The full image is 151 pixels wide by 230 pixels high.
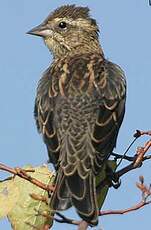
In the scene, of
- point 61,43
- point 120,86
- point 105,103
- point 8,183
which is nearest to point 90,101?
point 105,103

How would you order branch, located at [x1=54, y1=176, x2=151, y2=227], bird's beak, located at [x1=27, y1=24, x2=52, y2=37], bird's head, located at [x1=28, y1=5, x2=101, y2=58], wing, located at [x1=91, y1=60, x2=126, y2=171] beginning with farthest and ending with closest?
bird's head, located at [x1=28, y1=5, x2=101, y2=58] < bird's beak, located at [x1=27, y1=24, x2=52, y2=37] < wing, located at [x1=91, y1=60, x2=126, y2=171] < branch, located at [x1=54, y1=176, x2=151, y2=227]

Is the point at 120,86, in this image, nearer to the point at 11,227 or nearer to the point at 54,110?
the point at 54,110

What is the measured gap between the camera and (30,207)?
11.3 feet

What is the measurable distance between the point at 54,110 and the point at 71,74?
448mm

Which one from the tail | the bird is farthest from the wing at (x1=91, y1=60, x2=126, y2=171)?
the tail

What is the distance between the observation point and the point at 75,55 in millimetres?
5398

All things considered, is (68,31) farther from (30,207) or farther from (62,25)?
(30,207)

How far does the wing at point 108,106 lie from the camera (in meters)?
4.01

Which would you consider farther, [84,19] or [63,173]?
[84,19]

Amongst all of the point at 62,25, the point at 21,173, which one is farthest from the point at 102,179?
the point at 62,25

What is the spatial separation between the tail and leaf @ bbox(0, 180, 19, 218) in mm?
204

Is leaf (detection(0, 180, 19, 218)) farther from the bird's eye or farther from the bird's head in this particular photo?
the bird's eye

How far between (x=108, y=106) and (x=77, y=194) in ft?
2.90

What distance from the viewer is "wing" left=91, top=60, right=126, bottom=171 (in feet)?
13.2
